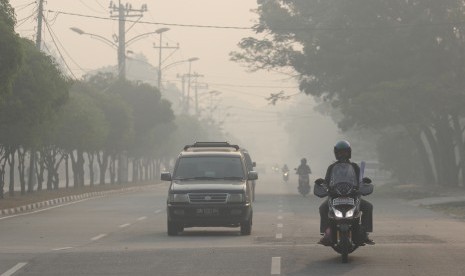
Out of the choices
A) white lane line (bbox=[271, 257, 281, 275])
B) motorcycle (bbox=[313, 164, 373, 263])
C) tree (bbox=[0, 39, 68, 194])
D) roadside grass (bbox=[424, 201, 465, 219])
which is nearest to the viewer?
white lane line (bbox=[271, 257, 281, 275])

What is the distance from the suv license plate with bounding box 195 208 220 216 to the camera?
26.7 m

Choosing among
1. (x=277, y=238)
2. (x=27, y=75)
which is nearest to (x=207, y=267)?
(x=277, y=238)

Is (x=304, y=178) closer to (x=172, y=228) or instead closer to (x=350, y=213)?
(x=172, y=228)

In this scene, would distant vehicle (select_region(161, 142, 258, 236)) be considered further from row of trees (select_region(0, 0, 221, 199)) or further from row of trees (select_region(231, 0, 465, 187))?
row of trees (select_region(231, 0, 465, 187))

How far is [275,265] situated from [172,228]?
30.4 feet

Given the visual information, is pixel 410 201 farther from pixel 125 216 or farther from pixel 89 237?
pixel 89 237

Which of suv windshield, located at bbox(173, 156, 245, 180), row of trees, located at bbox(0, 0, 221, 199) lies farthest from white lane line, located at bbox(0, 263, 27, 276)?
row of trees, located at bbox(0, 0, 221, 199)

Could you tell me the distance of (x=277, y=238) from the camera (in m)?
25.4

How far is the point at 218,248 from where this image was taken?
2138cm

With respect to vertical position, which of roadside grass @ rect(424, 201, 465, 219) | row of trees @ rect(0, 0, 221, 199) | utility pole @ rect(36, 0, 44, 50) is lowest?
roadside grass @ rect(424, 201, 465, 219)

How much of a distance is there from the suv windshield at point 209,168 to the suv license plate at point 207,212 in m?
1.34

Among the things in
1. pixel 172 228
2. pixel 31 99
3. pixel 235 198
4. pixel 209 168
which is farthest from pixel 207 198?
pixel 31 99

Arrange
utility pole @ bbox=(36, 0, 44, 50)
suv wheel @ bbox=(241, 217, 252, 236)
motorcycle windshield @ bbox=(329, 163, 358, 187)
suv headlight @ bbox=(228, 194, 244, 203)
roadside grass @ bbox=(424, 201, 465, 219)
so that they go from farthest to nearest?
1. utility pole @ bbox=(36, 0, 44, 50)
2. roadside grass @ bbox=(424, 201, 465, 219)
3. suv wheel @ bbox=(241, 217, 252, 236)
4. suv headlight @ bbox=(228, 194, 244, 203)
5. motorcycle windshield @ bbox=(329, 163, 358, 187)

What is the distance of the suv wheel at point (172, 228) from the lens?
2695 centimetres
